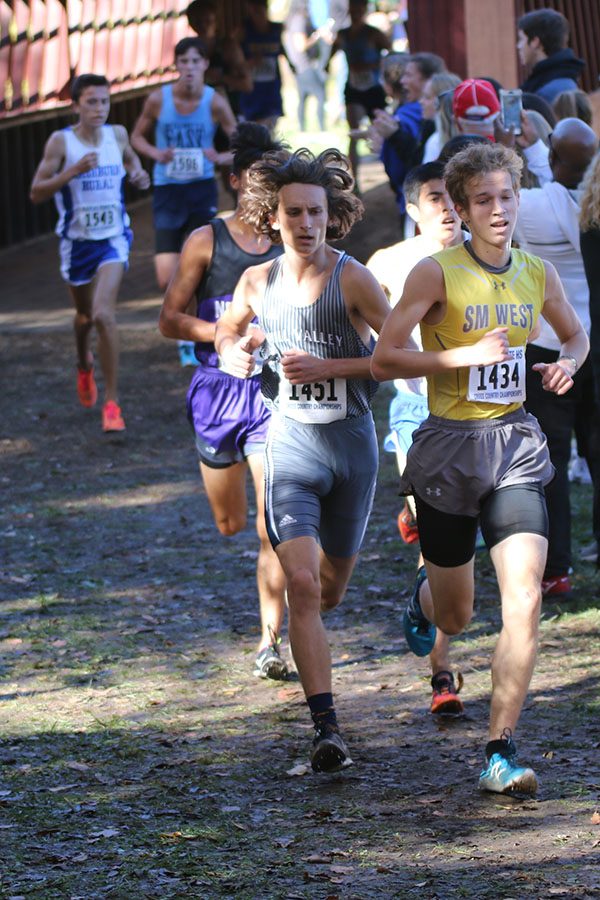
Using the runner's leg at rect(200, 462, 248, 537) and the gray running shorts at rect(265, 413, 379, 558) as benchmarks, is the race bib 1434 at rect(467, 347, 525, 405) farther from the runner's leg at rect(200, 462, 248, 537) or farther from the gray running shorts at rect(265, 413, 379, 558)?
the runner's leg at rect(200, 462, 248, 537)

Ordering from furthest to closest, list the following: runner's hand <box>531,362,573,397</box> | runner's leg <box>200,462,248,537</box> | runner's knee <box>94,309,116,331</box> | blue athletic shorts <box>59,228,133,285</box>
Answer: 1. blue athletic shorts <box>59,228,133,285</box>
2. runner's knee <box>94,309,116,331</box>
3. runner's leg <box>200,462,248,537</box>
4. runner's hand <box>531,362,573,397</box>

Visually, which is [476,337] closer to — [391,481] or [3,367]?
[391,481]

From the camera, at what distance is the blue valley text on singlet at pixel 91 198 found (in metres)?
11.1

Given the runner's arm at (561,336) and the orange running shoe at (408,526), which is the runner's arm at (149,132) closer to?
the orange running shoe at (408,526)

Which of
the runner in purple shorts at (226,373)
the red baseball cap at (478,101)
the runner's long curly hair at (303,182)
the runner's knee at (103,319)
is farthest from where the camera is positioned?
the runner's knee at (103,319)

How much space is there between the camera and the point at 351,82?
57.3ft

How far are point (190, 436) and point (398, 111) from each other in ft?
9.01

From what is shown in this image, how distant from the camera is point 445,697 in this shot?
19.4 feet

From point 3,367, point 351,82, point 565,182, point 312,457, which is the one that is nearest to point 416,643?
point 312,457

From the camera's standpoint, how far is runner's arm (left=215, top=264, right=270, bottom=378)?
221 inches

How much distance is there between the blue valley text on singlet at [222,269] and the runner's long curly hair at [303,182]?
0.62 m

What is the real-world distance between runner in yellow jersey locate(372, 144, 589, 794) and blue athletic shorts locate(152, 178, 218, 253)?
709 cm

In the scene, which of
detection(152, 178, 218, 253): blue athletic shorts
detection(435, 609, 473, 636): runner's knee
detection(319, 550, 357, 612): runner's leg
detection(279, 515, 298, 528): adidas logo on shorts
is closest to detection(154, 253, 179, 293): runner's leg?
detection(152, 178, 218, 253): blue athletic shorts

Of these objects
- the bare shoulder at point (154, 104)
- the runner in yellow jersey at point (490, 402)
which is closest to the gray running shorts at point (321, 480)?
the runner in yellow jersey at point (490, 402)
